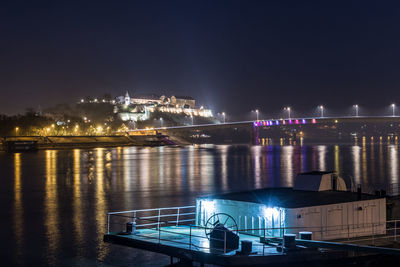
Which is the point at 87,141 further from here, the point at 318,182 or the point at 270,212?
the point at 270,212

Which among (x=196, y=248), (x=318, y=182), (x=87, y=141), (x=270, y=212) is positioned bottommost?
(x=196, y=248)

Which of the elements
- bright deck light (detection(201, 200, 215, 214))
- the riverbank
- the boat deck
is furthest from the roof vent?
the riverbank

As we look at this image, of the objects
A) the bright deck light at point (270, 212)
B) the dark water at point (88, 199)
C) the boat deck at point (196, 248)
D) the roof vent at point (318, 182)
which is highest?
the roof vent at point (318, 182)

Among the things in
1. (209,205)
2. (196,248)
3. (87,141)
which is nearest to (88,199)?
(209,205)

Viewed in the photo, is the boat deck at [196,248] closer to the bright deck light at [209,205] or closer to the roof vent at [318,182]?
the bright deck light at [209,205]

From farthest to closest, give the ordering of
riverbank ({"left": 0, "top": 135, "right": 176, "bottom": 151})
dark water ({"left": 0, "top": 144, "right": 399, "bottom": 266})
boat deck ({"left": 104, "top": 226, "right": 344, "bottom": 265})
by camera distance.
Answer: riverbank ({"left": 0, "top": 135, "right": 176, "bottom": 151}) → dark water ({"left": 0, "top": 144, "right": 399, "bottom": 266}) → boat deck ({"left": 104, "top": 226, "right": 344, "bottom": 265})

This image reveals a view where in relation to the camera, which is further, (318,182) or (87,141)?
(87,141)

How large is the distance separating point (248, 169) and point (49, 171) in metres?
22.2

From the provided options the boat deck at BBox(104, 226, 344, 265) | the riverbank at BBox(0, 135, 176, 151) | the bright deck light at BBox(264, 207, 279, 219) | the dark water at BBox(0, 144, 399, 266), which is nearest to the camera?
the boat deck at BBox(104, 226, 344, 265)

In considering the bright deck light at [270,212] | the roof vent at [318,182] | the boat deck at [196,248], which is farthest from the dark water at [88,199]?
the bright deck light at [270,212]

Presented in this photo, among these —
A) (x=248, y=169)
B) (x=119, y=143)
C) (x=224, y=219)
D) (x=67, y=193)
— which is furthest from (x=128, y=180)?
(x=119, y=143)

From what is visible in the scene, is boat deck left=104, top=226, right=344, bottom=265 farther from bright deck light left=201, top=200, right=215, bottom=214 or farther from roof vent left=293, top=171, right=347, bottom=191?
roof vent left=293, top=171, right=347, bottom=191

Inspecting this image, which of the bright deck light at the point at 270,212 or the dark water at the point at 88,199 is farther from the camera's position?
the dark water at the point at 88,199

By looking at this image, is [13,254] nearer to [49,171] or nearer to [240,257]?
[240,257]
